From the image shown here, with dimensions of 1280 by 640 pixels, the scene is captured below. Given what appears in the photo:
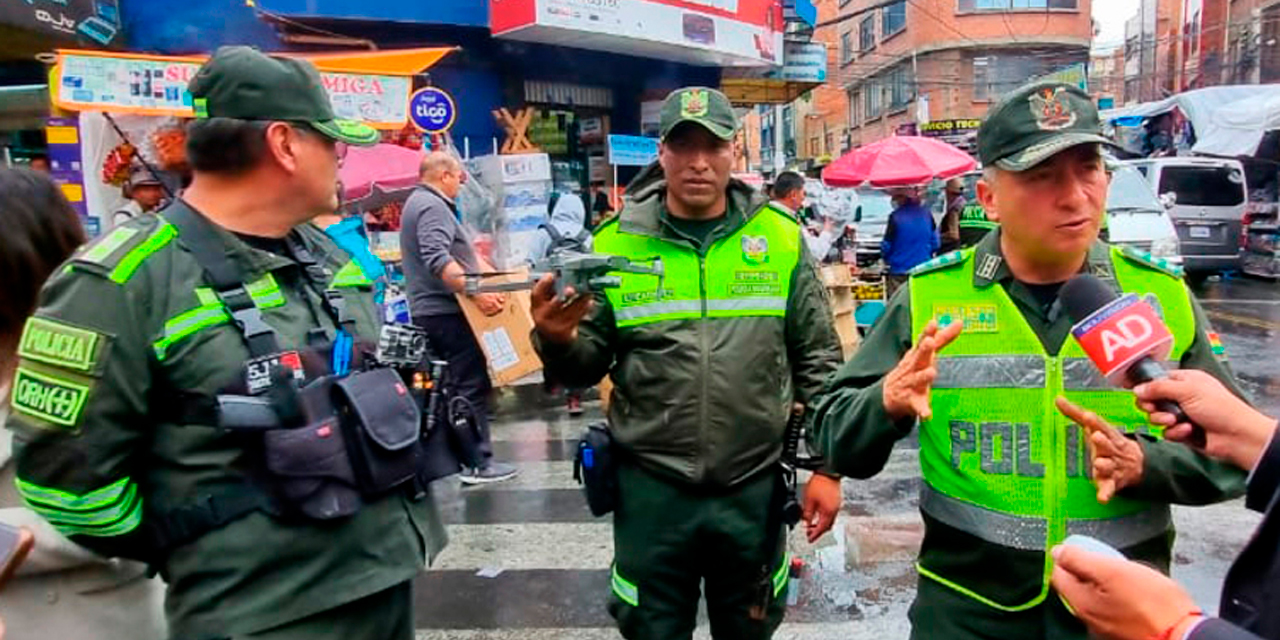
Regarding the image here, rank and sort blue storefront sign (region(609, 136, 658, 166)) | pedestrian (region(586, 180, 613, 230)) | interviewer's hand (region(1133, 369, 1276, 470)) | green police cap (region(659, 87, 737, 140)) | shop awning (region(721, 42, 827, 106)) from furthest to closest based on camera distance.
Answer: shop awning (region(721, 42, 827, 106)) → pedestrian (region(586, 180, 613, 230)) → blue storefront sign (region(609, 136, 658, 166)) → green police cap (region(659, 87, 737, 140)) → interviewer's hand (region(1133, 369, 1276, 470))

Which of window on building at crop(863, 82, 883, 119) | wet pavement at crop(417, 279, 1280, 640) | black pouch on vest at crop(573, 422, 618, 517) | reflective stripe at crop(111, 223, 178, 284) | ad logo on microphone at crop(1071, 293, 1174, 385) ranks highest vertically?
window on building at crop(863, 82, 883, 119)

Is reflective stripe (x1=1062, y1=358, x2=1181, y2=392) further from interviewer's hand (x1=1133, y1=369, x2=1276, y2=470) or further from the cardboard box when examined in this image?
the cardboard box

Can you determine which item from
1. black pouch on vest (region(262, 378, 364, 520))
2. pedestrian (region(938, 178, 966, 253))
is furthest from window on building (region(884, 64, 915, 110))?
black pouch on vest (region(262, 378, 364, 520))

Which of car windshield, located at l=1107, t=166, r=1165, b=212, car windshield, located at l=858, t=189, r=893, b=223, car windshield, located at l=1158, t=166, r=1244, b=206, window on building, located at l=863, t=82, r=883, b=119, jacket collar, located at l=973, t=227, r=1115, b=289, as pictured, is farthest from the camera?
window on building, located at l=863, t=82, r=883, b=119

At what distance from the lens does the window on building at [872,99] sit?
45.4 m

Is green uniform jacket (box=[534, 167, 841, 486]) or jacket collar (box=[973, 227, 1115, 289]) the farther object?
green uniform jacket (box=[534, 167, 841, 486])

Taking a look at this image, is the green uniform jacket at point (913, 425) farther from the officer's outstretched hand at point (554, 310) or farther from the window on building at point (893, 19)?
the window on building at point (893, 19)

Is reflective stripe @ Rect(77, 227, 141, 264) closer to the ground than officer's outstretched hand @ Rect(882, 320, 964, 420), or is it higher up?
higher up

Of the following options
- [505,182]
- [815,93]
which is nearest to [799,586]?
[505,182]

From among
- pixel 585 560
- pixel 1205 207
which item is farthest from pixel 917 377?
pixel 1205 207

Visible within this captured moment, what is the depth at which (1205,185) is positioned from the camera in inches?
604

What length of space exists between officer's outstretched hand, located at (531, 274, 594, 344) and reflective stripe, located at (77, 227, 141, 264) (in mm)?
986

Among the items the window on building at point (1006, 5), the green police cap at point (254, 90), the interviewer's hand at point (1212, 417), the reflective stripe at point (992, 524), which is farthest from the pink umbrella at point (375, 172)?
the window on building at point (1006, 5)

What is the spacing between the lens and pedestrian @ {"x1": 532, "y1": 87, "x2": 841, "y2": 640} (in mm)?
2623
